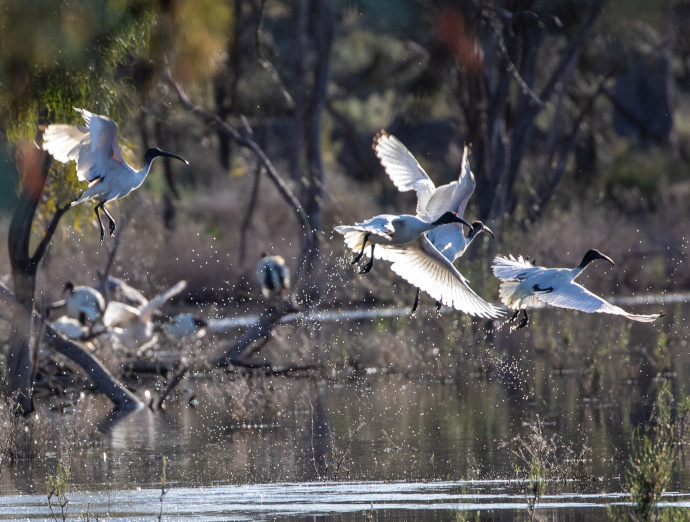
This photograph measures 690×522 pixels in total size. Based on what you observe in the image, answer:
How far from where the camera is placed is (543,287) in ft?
30.6

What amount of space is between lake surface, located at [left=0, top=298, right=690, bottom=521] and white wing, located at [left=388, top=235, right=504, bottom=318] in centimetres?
122

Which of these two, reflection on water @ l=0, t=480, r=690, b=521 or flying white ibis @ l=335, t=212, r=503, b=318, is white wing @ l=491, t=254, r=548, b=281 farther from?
reflection on water @ l=0, t=480, r=690, b=521

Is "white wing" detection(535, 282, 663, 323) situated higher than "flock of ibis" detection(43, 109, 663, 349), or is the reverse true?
"flock of ibis" detection(43, 109, 663, 349)

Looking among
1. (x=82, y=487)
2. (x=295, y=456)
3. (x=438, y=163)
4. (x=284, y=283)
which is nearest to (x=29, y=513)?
(x=82, y=487)

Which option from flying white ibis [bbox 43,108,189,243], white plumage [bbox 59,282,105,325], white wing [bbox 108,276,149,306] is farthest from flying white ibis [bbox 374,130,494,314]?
white plumage [bbox 59,282,105,325]

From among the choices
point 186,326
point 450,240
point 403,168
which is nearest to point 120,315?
point 186,326

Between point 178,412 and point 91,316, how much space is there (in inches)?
129

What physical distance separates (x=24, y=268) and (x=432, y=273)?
153 inches

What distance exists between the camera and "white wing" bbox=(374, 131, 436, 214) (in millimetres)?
10352

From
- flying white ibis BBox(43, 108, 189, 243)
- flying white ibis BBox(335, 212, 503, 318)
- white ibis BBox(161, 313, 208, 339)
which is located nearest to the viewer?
flying white ibis BBox(335, 212, 503, 318)

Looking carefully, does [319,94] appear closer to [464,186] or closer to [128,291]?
[128,291]

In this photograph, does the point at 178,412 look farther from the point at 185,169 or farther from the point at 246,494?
the point at 185,169

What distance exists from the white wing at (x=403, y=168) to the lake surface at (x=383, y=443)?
209cm

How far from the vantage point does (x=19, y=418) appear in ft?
32.7
